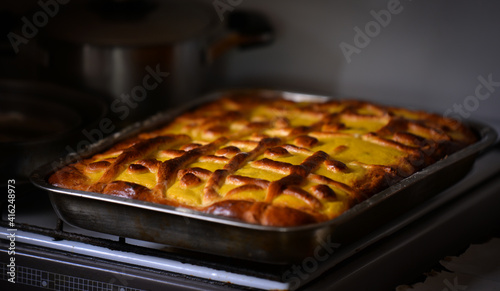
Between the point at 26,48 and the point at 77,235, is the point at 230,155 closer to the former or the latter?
the point at 77,235

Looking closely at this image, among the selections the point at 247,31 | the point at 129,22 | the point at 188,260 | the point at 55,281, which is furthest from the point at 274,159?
the point at 247,31

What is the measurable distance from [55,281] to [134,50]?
3.31ft

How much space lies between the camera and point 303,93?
2.58 meters

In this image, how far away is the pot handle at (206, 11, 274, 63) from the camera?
8.96 ft

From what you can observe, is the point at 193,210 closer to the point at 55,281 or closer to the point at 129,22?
the point at 55,281

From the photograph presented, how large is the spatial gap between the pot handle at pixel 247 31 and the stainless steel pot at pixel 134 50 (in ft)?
0.08

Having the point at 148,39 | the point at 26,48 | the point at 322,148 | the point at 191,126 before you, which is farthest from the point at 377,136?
the point at 26,48

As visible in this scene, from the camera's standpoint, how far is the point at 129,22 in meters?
2.56

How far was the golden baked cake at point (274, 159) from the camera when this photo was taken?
1605 millimetres

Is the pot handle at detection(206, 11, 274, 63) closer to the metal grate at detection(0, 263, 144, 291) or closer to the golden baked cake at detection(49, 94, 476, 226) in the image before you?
the golden baked cake at detection(49, 94, 476, 226)

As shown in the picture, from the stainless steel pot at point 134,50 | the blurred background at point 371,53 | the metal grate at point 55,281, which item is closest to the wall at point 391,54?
the blurred background at point 371,53

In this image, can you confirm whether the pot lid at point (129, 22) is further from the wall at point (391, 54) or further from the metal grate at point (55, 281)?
the metal grate at point (55, 281)

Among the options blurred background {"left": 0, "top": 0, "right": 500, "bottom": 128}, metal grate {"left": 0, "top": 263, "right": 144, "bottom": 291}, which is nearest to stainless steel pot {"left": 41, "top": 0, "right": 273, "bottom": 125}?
blurred background {"left": 0, "top": 0, "right": 500, "bottom": 128}

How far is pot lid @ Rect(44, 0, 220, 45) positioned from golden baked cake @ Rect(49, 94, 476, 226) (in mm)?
328
